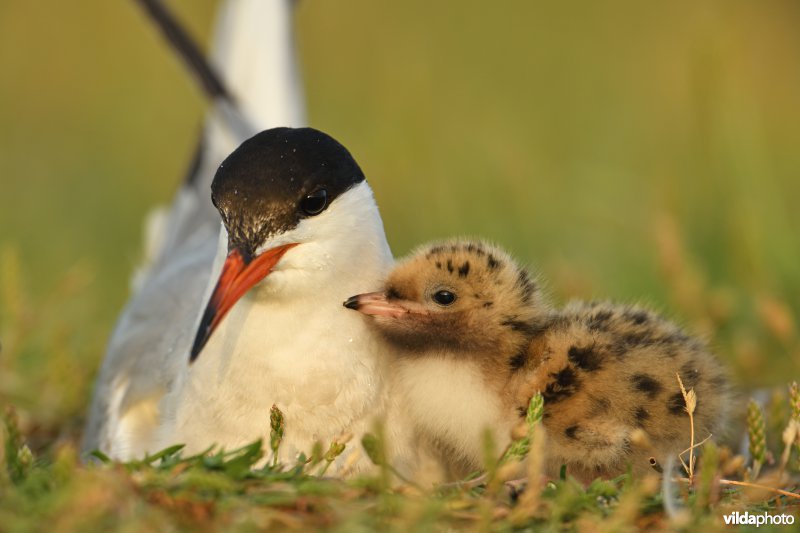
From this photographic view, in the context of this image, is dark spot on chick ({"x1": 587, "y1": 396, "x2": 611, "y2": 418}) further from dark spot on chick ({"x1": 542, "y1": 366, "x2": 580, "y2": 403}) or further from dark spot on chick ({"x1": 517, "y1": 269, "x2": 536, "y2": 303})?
dark spot on chick ({"x1": 517, "y1": 269, "x2": 536, "y2": 303})

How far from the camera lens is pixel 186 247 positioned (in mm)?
5238

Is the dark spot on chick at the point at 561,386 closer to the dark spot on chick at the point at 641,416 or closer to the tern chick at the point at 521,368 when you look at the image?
the tern chick at the point at 521,368

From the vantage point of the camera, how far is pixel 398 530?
96.7 inches

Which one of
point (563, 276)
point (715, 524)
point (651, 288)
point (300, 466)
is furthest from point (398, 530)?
point (651, 288)

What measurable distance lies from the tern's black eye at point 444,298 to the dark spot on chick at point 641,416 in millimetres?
605

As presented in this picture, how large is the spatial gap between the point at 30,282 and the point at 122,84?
3660 millimetres

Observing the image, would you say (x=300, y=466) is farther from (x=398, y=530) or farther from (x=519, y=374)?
(x=519, y=374)

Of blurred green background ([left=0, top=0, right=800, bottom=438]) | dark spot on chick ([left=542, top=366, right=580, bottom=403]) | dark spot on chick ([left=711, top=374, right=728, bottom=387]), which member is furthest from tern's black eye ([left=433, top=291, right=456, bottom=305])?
blurred green background ([left=0, top=0, right=800, bottom=438])

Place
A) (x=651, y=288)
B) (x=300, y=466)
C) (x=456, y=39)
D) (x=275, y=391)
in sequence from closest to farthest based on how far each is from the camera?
(x=300, y=466), (x=275, y=391), (x=651, y=288), (x=456, y=39)

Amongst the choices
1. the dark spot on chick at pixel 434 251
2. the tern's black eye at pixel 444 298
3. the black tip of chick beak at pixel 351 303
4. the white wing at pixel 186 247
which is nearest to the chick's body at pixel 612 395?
the tern's black eye at pixel 444 298

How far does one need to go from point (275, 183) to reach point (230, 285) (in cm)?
31

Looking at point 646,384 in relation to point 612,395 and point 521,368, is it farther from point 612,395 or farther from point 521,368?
point 521,368

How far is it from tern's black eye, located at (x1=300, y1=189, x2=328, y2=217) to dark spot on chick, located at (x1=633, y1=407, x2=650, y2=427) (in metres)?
1.03

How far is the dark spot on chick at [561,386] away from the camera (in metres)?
3.33
